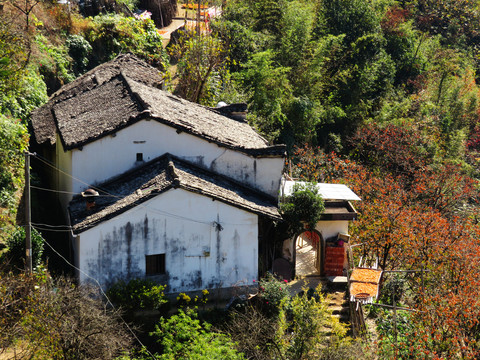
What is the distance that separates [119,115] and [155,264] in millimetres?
6481

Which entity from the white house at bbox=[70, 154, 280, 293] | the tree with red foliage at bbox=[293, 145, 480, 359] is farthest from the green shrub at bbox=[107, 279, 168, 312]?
the tree with red foliage at bbox=[293, 145, 480, 359]

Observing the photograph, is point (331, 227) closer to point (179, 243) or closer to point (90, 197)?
Answer: point (179, 243)

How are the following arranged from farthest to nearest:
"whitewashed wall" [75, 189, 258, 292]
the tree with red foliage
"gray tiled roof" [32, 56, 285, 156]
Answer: "gray tiled roof" [32, 56, 285, 156]
the tree with red foliage
"whitewashed wall" [75, 189, 258, 292]

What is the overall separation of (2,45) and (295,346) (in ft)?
54.5

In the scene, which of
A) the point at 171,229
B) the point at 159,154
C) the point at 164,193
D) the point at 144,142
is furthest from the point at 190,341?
the point at 144,142

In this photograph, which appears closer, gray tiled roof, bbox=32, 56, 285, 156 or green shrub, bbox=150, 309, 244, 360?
green shrub, bbox=150, 309, 244, 360

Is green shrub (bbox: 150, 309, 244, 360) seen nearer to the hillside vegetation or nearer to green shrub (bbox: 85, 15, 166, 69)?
the hillside vegetation

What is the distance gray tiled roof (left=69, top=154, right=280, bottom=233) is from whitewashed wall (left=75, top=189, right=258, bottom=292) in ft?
0.99

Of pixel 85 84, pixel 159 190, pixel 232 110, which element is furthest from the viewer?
pixel 85 84

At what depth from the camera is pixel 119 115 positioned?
23.0 meters

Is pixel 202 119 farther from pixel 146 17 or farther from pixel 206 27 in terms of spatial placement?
pixel 146 17

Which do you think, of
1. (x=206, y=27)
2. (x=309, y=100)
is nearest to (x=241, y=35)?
(x=206, y=27)

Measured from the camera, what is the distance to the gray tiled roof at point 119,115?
22109mm

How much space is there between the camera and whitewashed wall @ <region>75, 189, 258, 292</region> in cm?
1938
